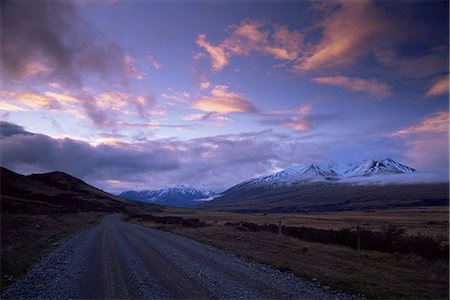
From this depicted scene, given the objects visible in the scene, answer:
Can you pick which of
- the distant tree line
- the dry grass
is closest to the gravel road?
the distant tree line

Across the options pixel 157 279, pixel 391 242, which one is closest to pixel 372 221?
pixel 391 242

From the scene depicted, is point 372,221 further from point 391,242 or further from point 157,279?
point 157,279

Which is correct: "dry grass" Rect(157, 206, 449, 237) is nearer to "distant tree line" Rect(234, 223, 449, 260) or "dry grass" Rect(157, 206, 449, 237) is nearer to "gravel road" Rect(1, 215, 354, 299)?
"distant tree line" Rect(234, 223, 449, 260)

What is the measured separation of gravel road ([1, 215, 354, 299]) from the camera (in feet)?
36.9

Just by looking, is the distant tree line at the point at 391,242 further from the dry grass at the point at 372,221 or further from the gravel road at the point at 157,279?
the gravel road at the point at 157,279

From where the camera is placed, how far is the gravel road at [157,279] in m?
11.2

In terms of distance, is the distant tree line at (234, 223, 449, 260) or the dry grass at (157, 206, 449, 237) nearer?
the distant tree line at (234, 223, 449, 260)

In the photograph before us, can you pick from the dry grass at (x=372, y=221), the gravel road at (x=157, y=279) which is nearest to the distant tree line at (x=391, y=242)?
the dry grass at (x=372, y=221)

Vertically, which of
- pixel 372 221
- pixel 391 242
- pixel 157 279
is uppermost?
pixel 391 242

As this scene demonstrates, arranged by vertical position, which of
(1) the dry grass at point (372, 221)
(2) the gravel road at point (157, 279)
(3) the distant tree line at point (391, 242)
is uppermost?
(3) the distant tree line at point (391, 242)

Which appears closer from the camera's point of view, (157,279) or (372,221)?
(157,279)

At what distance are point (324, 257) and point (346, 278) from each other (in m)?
5.75

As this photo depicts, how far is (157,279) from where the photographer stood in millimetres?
13320

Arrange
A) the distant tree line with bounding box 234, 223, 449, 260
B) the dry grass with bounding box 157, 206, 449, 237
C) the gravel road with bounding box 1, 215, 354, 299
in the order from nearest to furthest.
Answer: the gravel road with bounding box 1, 215, 354, 299
the distant tree line with bounding box 234, 223, 449, 260
the dry grass with bounding box 157, 206, 449, 237
